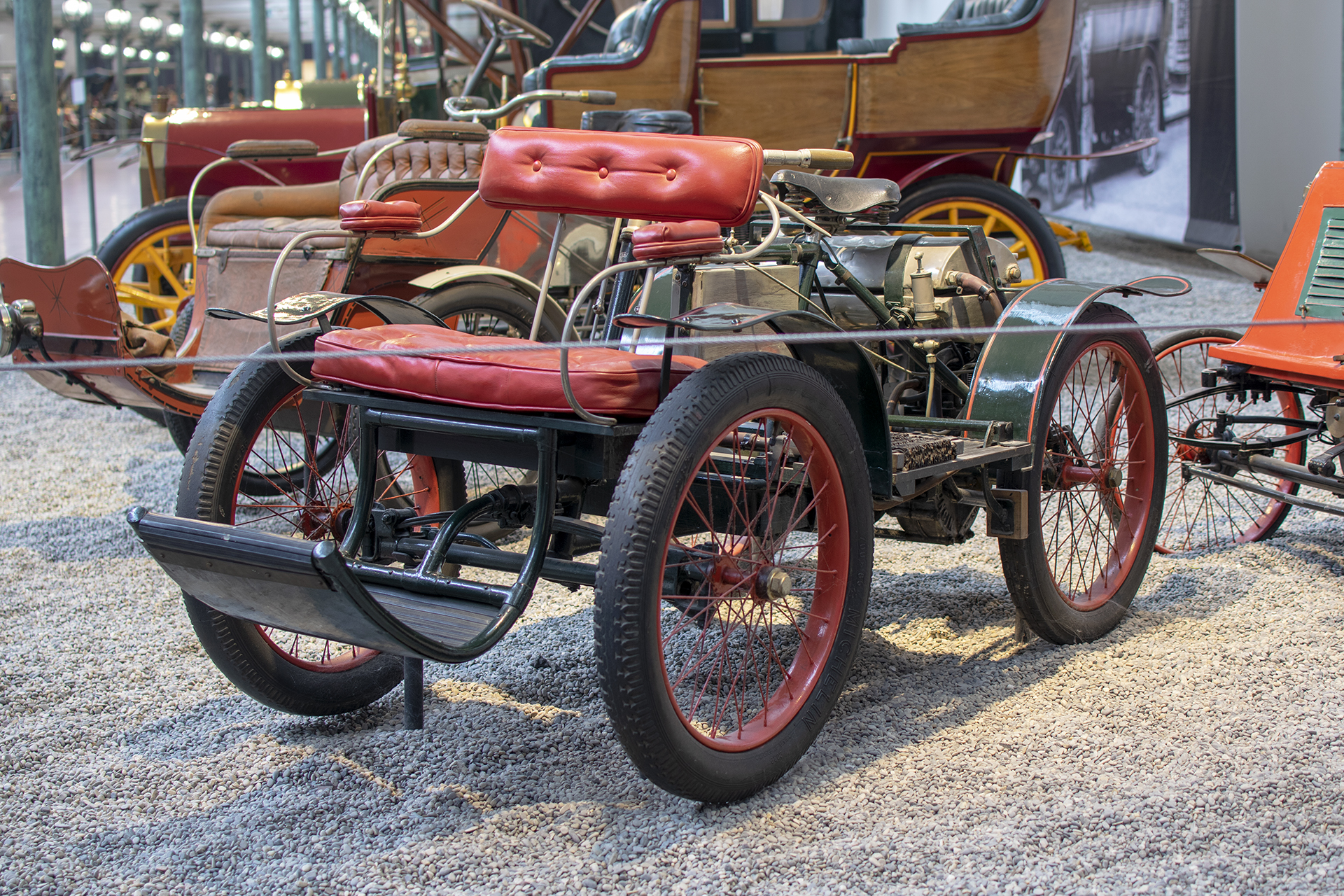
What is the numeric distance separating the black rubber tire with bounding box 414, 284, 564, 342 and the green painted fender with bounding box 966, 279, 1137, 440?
1343mm

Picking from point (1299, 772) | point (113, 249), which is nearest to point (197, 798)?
point (1299, 772)

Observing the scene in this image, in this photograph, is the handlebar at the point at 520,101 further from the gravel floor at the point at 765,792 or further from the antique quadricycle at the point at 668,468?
the gravel floor at the point at 765,792

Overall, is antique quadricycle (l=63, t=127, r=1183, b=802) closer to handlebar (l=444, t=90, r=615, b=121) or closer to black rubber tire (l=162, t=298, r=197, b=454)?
handlebar (l=444, t=90, r=615, b=121)

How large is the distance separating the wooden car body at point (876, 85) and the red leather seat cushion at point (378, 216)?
2.84m

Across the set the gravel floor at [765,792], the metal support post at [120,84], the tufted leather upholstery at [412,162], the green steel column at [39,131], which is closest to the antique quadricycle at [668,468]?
the gravel floor at [765,792]

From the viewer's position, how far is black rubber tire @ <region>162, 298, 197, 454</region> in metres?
4.41

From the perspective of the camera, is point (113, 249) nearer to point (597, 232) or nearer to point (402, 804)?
point (597, 232)

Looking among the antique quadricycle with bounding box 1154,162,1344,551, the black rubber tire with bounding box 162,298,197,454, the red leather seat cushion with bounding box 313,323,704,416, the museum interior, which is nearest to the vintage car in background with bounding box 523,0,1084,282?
the museum interior

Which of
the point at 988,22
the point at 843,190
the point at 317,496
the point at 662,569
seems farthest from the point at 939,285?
the point at 988,22

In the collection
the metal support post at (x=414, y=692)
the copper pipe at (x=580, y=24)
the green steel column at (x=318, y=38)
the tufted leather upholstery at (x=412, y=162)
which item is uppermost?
the green steel column at (x=318, y=38)

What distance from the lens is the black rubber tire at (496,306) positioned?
11.9ft

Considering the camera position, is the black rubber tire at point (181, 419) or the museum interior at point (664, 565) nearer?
the museum interior at point (664, 565)

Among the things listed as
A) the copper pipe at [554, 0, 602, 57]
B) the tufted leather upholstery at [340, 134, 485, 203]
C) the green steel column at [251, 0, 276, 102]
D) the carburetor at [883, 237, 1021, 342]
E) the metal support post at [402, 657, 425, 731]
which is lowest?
the metal support post at [402, 657, 425, 731]

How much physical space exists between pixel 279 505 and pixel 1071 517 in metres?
1.85
